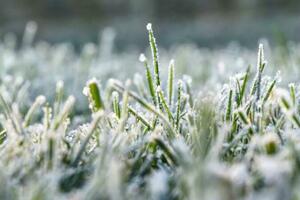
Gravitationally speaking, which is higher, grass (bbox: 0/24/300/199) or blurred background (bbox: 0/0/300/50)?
grass (bbox: 0/24/300/199)

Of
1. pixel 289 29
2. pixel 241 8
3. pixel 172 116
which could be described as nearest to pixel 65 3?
pixel 241 8

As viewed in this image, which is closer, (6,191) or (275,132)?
(6,191)

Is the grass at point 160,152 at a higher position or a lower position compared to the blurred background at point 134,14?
higher

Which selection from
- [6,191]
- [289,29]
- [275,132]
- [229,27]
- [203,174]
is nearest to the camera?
[203,174]

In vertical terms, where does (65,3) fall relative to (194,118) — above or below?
below

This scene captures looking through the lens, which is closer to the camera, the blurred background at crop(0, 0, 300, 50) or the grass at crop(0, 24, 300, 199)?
the grass at crop(0, 24, 300, 199)

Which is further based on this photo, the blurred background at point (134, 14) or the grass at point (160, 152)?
the blurred background at point (134, 14)

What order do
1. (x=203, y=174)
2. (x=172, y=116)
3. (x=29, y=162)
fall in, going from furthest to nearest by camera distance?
1. (x=172, y=116)
2. (x=29, y=162)
3. (x=203, y=174)

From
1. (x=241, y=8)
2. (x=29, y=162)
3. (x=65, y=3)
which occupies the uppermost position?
(x=29, y=162)

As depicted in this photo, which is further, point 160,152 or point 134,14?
point 134,14

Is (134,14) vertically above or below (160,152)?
below

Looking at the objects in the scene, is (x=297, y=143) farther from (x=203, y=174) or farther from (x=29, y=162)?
(x=29, y=162)
